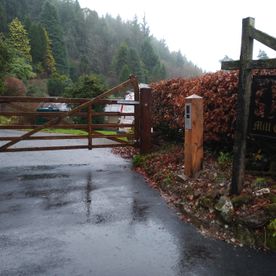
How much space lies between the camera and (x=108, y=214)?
5715mm

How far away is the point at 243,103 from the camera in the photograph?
211 inches

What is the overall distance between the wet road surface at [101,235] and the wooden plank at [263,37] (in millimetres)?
2751

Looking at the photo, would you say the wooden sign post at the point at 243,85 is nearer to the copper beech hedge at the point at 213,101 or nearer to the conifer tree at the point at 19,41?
the copper beech hedge at the point at 213,101

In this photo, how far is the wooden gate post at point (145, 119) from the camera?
31.2ft

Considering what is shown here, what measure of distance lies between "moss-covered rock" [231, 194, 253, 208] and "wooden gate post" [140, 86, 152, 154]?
4.65 m

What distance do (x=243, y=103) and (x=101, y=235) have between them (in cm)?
279

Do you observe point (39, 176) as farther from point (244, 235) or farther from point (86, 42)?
point (86, 42)

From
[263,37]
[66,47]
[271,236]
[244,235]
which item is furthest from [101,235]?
[66,47]

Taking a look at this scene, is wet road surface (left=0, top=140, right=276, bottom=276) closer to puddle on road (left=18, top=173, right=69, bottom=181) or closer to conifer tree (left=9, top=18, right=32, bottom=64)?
puddle on road (left=18, top=173, right=69, bottom=181)

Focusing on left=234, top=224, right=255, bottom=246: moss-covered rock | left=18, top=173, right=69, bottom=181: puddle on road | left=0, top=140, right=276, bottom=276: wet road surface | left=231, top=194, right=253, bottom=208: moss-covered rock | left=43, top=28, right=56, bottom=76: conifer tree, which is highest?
left=43, top=28, right=56, bottom=76: conifer tree

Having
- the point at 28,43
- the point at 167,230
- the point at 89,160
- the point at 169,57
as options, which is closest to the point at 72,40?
the point at 28,43

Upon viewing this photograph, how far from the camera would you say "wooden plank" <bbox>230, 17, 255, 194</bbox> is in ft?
17.4

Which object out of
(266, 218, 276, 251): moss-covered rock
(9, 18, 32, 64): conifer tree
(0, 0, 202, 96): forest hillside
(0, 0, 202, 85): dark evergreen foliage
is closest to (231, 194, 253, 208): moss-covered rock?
(266, 218, 276, 251): moss-covered rock

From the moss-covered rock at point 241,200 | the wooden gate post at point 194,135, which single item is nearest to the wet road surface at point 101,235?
the moss-covered rock at point 241,200
